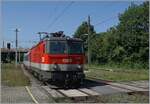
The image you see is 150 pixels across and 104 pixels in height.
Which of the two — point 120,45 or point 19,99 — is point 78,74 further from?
point 120,45

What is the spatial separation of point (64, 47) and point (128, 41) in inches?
2174

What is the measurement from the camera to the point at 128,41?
256 ft

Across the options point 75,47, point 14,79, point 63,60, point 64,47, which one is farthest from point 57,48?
point 14,79

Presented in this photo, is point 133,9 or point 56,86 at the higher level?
point 133,9

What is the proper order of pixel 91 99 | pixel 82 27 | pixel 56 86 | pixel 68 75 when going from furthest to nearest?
pixel 82 27
pixel 56 86
pixel 68 75
pixel 91 99

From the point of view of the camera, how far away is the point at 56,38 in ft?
78.5

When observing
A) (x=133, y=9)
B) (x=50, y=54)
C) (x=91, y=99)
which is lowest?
(x=91, y=99)

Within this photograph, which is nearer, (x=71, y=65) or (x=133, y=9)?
(x=71, y=65)

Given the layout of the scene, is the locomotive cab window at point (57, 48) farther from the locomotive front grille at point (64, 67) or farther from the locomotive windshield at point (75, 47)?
the locomotive front grille at point (64, 67)

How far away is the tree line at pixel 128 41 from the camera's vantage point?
74938 mm

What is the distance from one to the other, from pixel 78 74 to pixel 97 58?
2518 inches

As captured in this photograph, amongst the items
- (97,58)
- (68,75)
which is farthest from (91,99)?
(97,58)

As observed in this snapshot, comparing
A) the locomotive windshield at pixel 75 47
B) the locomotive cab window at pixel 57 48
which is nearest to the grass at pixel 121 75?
the locomotive windshield at pixel 75 47

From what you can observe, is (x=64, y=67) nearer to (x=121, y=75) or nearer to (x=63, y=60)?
(x=63, y=60)
